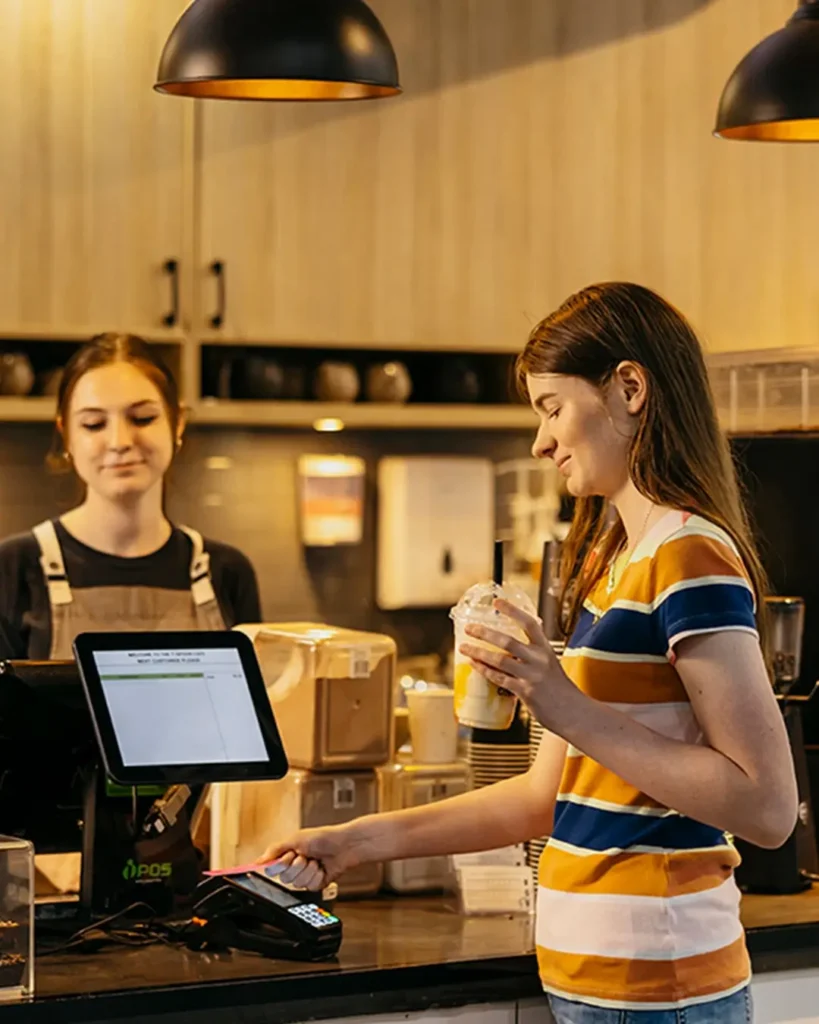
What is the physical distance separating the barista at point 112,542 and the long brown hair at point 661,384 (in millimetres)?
1729

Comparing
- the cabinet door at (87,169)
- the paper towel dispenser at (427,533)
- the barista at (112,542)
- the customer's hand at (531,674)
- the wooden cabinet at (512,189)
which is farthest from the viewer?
the paper towel dispenser at (427,533)

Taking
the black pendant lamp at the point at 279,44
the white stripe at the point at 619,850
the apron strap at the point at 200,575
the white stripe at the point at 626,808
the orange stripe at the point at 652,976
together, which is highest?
the black pendant lamp at the point at 279,44

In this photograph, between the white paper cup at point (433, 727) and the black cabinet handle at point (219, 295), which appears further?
the black cabinet handle at point (219, 295)

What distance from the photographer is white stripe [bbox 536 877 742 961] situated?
1777 millimetres

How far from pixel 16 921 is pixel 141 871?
1.11 ft

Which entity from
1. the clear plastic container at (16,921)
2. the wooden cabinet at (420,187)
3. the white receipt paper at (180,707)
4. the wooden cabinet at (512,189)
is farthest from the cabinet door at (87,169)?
the clear plastic container at (16,921)

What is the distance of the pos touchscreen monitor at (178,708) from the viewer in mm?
1913

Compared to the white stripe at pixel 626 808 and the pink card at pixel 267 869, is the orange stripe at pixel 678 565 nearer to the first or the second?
the white stripe at pixel 626 808

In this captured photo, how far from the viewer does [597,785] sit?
5.98ft

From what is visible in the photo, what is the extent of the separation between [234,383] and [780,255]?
1.48 m

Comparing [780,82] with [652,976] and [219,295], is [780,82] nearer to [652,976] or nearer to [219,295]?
[652,976]

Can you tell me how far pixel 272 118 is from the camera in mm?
3984

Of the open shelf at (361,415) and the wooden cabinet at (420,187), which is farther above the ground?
the wooden cabinet at (420,187)

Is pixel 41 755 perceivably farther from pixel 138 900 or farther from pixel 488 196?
pixel 488 196
